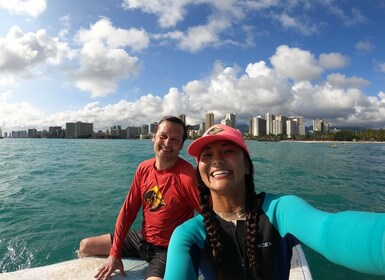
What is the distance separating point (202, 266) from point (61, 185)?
14.7 metres

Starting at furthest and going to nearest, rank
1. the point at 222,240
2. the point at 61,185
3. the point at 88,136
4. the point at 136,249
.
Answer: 1. the point at 88,136
2. the point at 61,185
3. the point at 136,249
4. the point at 222,240

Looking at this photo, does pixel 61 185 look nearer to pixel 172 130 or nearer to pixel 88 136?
pixel 172 130

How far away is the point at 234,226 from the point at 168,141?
1687mm

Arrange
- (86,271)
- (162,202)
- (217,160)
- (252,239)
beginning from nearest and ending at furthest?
(252,239), (217,160), (162,202), (86,271)

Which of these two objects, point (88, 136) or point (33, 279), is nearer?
point (33, 279)

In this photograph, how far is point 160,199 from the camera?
323cm

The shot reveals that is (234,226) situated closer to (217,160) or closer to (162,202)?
(217,160)

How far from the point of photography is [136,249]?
3.64 meters

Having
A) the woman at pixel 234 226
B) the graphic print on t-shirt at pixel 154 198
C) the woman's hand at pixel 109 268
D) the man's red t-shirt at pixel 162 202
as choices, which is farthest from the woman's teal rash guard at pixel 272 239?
the woman's hand at pixel 109 268


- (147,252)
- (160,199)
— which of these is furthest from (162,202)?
(147,252)

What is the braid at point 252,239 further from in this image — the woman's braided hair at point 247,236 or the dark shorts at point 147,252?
the dark shorts at point 147,252

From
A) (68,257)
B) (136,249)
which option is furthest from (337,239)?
(68,257)

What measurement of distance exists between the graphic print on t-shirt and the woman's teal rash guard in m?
1.44

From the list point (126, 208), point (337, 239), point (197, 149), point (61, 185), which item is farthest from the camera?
point (61, 185)
